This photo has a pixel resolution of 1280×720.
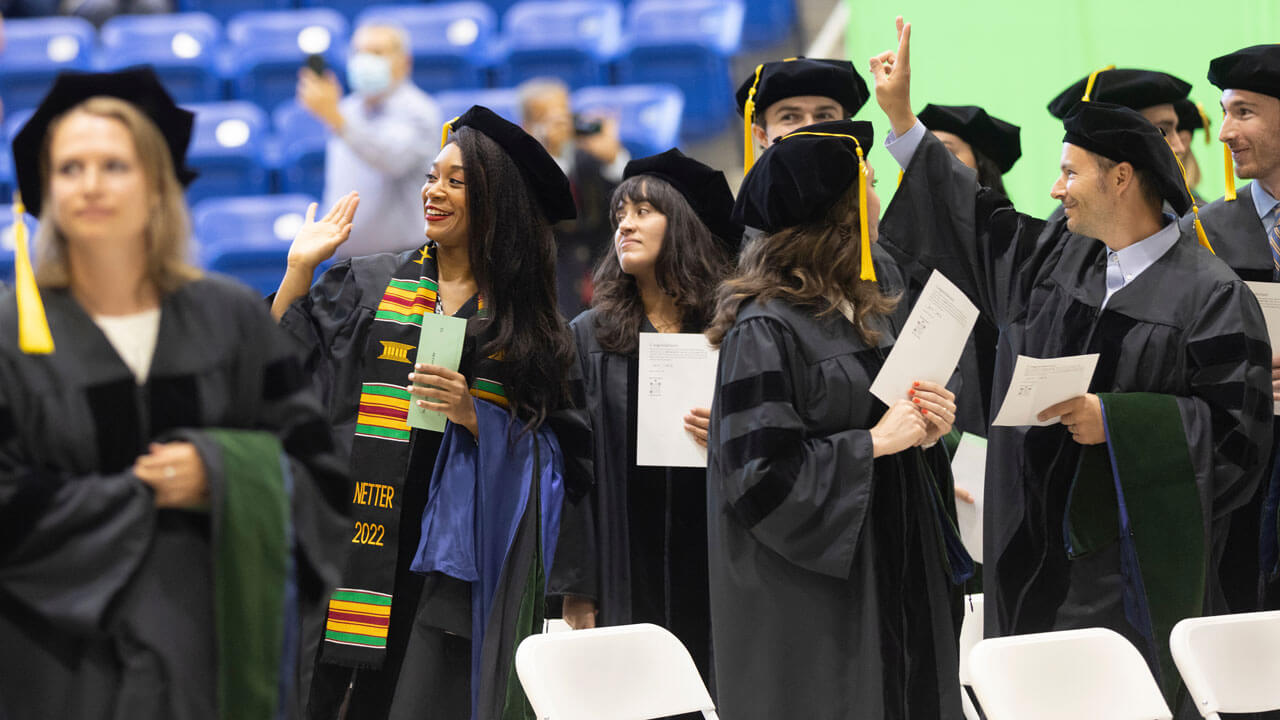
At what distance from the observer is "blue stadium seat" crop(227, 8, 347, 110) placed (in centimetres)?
848

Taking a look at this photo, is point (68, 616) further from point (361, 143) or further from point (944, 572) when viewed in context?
point (361, 143)

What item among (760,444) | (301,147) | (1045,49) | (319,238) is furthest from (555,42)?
(760,444)

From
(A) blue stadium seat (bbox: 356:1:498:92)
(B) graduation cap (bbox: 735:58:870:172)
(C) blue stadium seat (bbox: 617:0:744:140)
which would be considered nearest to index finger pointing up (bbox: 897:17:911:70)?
(B) graduation cap (bbox: 735:58:870:172)

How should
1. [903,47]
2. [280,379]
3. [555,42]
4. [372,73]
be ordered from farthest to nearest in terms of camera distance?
[555,42]
[372,73]
[903,47]
[280,379]

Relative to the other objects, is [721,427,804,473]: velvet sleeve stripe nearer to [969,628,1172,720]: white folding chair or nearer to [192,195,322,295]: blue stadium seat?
[969,628,1172,720]: white folding chair

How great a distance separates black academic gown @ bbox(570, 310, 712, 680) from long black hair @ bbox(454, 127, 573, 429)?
0.43 metres

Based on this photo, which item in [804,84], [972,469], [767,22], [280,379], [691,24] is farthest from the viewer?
[691,24]

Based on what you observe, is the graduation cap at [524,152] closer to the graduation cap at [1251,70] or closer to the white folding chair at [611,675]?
the white folding chair at [611,675]

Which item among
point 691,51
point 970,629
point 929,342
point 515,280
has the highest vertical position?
point 691,51

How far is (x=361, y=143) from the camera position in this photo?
7.05 meters

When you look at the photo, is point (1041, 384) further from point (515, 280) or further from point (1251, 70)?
point (1251, 70)

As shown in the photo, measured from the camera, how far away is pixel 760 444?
9.29ft

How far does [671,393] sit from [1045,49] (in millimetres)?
3671

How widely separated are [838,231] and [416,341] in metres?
1.13
